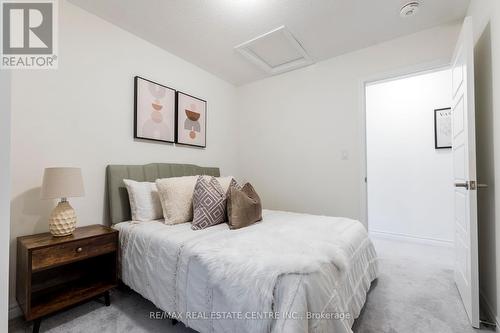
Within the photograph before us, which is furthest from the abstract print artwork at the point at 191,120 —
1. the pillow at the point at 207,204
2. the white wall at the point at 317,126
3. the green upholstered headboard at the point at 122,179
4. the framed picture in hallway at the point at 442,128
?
the framed picture in hallway at the point at 442,128

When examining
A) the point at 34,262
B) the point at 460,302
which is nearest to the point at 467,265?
the point at 460,302

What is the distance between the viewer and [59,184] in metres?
1.56

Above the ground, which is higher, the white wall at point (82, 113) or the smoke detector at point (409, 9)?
the smoke detector at point (409, 9)

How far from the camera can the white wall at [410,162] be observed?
313 cm

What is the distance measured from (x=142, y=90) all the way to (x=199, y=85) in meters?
0.90

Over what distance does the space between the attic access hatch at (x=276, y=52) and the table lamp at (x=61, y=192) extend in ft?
6.83

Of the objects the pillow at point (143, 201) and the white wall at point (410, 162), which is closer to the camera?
the pillow at point (143, 201)

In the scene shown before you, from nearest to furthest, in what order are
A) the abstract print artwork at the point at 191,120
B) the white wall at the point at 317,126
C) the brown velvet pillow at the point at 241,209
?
1. the brown velvet pillow at the point at 241,209
2. the white wall at the point at 317,126
3. the abstract print artwork at the point at 191,120

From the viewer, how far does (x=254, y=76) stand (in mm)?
3365

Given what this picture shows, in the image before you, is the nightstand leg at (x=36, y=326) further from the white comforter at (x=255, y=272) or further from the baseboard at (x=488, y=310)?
the baseboard at (x=488, y=310)

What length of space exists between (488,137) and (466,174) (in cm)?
31

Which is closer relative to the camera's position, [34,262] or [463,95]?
[34,262]

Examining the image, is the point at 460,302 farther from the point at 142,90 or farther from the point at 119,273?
the point at 142,90

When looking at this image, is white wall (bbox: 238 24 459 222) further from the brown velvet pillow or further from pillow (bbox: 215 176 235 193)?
the brown velvet pillow
